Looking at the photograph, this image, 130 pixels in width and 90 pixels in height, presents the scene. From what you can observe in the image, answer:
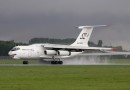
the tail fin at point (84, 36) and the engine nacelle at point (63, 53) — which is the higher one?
the tail fin at point (84, 36)

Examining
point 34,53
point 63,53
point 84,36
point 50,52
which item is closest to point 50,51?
point 50,52

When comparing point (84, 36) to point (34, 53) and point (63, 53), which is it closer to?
point (63, 53)

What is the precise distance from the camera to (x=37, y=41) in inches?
3863

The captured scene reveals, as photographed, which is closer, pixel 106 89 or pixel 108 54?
pixel 106 89

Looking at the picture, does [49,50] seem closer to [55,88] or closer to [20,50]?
[20,50]

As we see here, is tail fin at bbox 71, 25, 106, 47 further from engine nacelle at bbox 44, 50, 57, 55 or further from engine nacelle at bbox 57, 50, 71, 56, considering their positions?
engine nacelle at bbox 44, 50, 57, 55

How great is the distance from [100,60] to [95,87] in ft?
245

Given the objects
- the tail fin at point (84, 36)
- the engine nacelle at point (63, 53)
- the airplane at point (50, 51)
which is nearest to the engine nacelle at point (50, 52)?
the airplane at point (50, 51)

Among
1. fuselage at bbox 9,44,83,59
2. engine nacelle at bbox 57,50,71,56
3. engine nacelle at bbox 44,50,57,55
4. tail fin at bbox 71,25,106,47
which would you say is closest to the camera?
fuselage at bbox 9,44,83,59

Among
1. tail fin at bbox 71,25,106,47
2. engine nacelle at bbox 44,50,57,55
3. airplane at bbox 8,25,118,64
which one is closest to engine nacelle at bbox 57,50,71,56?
airplane at bbox 8,25,118,64

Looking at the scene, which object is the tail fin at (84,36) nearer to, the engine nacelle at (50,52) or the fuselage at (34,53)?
the fuselage at (34,53)

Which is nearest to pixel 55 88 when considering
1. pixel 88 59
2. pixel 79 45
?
pixel 79 45

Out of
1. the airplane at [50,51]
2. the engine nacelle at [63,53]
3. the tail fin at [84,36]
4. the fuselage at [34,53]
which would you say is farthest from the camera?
the tail fin at [84,36]

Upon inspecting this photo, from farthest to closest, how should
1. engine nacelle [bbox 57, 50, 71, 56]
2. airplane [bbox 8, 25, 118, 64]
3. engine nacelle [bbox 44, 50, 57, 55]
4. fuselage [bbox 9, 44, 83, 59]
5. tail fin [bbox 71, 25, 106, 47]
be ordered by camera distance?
tail fin [bbox 71, 25, 106, 47], engine nacelle [bbox 57, 50, 71, 56], engine nacelle [bbox 44, 50, 57, 55], airplane [bbox 8, 25, 118, 64], fuselage [bbox 9, 44, 83, 59]
